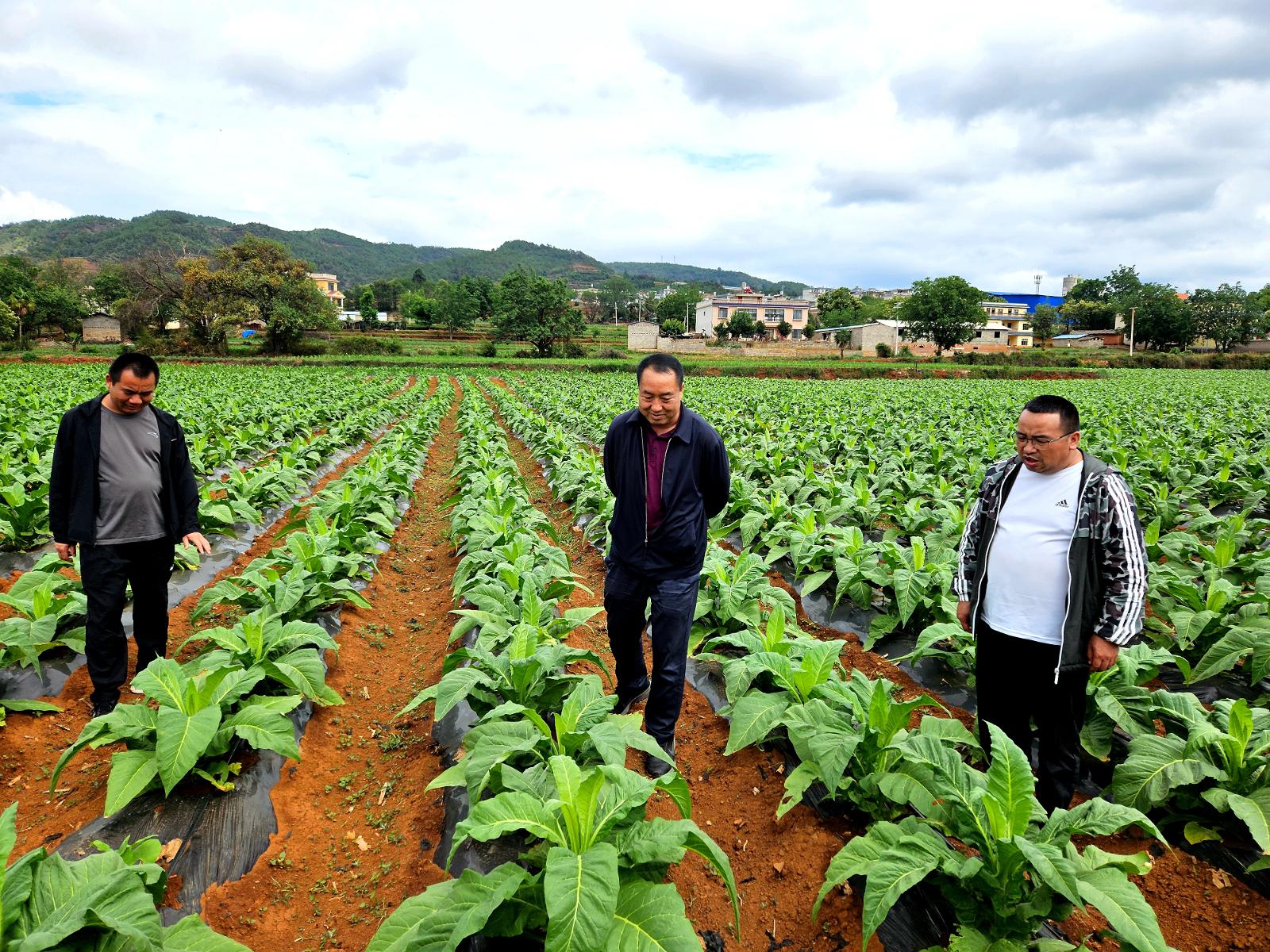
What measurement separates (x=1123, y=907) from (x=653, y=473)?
2652 millimetres

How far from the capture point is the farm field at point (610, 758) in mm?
2523

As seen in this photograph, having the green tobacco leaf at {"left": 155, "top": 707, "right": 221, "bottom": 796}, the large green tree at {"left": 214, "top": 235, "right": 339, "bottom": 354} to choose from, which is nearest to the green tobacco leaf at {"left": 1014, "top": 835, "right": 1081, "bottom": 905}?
the green tobacco leaf at {"left": 155, "top": 707, "right": 221, "bottom": 796}

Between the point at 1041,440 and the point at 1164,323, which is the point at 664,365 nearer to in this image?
the point at 1041,440

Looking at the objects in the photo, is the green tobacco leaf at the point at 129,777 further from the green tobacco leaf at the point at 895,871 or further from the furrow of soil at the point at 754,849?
the green tobacco leaf at the point at 895,871

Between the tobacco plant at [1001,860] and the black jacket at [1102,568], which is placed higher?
the black jacket at [1102,568]

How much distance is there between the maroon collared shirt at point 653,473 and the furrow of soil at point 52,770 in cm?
312

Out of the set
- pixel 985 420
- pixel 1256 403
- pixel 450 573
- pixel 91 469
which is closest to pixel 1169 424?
pixel 985 420

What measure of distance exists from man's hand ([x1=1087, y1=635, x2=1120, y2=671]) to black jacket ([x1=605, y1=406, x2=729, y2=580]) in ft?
6.17

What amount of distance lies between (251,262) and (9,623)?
57792 millimetres

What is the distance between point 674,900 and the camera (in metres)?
2.32

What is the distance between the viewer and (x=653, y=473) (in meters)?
3.86

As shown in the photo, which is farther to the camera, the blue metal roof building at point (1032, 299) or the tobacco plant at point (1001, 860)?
the blue metal roof building at point (1032, 299)

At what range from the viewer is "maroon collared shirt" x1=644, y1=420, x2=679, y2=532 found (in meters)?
3.85

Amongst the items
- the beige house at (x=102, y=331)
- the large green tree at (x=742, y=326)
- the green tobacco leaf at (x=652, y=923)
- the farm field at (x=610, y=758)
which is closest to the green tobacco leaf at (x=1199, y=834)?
the farm field at (x=610, y=758)
